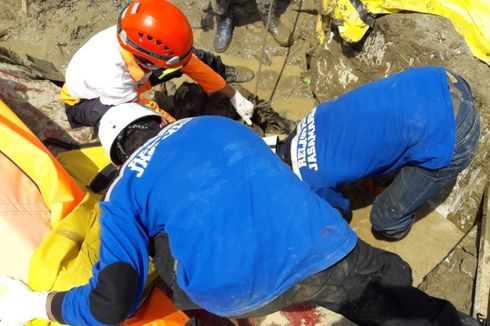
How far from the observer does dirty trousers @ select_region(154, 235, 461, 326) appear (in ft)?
7.41

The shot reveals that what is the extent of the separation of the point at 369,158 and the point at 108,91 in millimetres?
1655

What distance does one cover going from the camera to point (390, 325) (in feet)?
8.07

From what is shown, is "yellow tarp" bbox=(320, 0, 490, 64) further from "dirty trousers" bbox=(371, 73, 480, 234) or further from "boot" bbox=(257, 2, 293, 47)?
"boot" bbox=(257, 2, 293, 47)

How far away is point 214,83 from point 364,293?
1.86 meters

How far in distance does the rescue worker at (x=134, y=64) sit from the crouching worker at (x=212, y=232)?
1079 mm

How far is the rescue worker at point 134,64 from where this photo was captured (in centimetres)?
310

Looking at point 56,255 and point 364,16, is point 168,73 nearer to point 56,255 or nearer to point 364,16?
point 364,16

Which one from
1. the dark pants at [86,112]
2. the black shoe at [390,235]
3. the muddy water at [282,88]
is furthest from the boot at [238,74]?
the black shoe at [390,235]

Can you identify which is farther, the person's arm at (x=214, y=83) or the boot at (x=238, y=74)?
the boot at (x=238, y=74)

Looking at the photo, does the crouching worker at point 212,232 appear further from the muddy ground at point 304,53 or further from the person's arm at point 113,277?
the muddy ground at point 304,53

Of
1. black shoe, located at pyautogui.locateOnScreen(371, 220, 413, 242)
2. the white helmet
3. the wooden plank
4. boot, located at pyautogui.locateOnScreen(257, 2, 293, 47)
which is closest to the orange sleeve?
the white helmet

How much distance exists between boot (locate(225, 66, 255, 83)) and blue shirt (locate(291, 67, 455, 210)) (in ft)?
5.42

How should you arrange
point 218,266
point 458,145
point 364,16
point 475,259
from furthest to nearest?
point 364,16 → point 475,259 → point 458,145 → point 218,266

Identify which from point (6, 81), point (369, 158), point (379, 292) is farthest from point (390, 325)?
point (6, 81)
